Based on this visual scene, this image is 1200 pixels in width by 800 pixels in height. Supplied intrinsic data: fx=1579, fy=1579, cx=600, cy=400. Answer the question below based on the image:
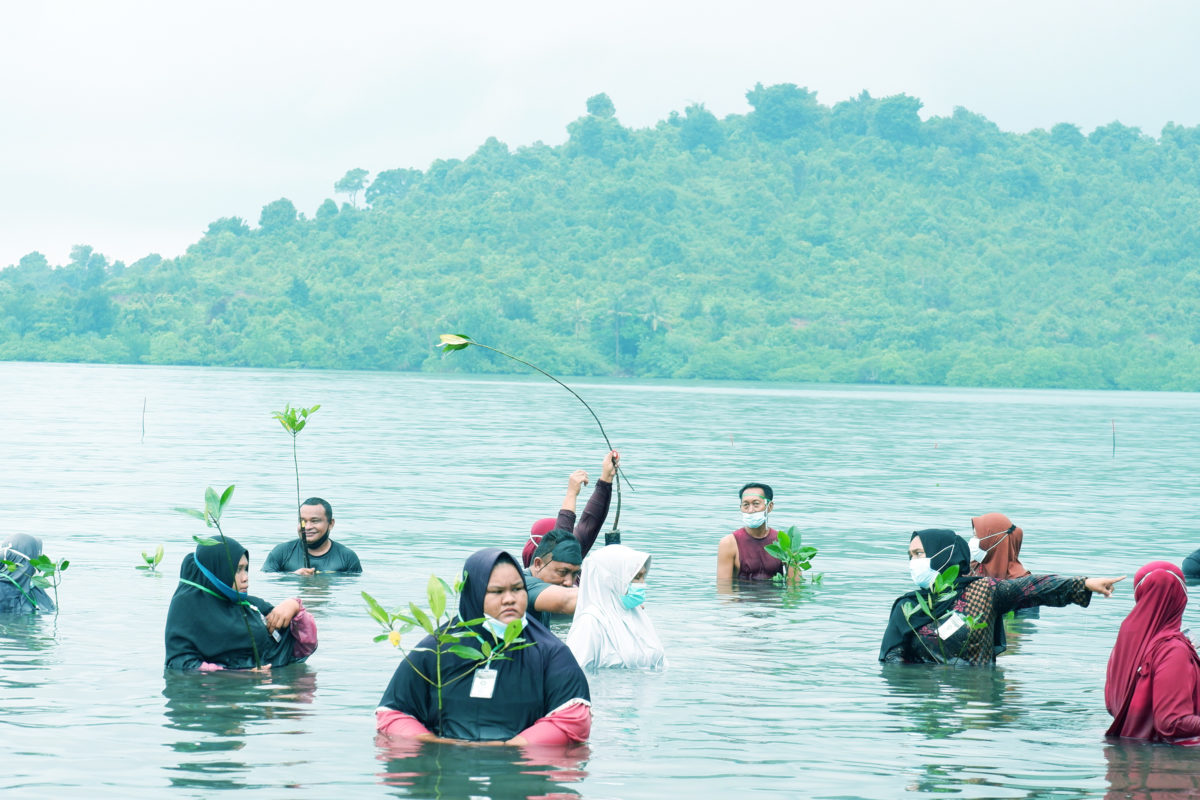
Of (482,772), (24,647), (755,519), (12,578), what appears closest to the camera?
(482,772)

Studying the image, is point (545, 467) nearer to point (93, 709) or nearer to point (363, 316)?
point (93, 709)

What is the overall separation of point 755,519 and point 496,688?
26.5ft

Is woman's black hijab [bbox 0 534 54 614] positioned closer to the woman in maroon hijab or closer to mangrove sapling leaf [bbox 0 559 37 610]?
mangrove sapling leaf [bbox 0 559 37 610]

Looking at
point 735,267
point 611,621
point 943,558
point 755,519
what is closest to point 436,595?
point 611,621

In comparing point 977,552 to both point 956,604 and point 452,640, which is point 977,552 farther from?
point 452,640

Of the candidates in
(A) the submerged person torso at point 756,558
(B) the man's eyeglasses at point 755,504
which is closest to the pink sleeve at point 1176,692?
(B) the man's eyeglasses at point 755,504

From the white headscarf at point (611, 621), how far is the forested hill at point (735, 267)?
126199mm

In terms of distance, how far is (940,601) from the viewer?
10898 millimetres

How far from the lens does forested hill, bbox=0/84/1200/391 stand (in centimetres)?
14212

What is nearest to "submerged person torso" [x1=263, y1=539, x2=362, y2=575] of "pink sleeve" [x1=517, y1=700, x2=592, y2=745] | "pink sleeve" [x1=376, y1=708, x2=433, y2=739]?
"pink sleeve" [x1=376, y1=708, x2=433, y2=739]

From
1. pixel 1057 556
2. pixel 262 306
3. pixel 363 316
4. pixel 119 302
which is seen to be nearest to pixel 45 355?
pixel 119 302

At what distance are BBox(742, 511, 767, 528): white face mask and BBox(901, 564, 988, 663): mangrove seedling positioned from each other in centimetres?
421

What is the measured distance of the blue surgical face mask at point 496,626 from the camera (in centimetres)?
739

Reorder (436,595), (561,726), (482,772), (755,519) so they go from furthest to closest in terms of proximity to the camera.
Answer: (755,519) → (482,772) → (561,726) → (436,595)
